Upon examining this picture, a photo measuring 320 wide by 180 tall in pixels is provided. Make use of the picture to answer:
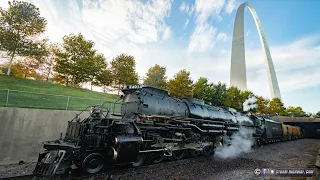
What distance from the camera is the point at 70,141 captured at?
7.08m

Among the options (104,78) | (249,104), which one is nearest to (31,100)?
(104,78)

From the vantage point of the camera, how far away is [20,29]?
24891mm

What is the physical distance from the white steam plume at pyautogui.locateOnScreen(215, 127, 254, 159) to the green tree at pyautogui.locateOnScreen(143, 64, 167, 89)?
21.0m

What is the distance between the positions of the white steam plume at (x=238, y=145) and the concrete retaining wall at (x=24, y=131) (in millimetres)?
10551

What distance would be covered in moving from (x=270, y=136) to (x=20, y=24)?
35.5 meters

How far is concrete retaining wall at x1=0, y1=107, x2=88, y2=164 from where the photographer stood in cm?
845

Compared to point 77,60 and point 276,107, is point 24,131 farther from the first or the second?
point 276,107

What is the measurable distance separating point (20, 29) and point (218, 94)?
36365mm

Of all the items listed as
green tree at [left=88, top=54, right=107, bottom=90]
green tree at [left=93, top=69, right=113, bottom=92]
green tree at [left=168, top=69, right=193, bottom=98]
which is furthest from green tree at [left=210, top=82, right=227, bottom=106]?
green tree at [left=88, top=54, right=107, bottom=90]

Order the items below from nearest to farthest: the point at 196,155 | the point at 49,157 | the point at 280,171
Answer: the point at 49,157
the point at 280,171
the point at 196,155

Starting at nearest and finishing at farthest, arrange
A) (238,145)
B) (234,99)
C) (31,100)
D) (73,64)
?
(31,100) → (238,145) → (73,64) → (234,99)

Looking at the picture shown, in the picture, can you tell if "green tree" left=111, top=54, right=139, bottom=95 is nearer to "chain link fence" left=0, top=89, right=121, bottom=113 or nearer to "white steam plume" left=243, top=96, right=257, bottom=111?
"chain link fence" left=0, top=89, right=121, bottom=113

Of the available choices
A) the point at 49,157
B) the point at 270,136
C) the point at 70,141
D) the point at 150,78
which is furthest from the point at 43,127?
the point at 150,78

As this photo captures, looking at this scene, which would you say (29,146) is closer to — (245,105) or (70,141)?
(70,141)
